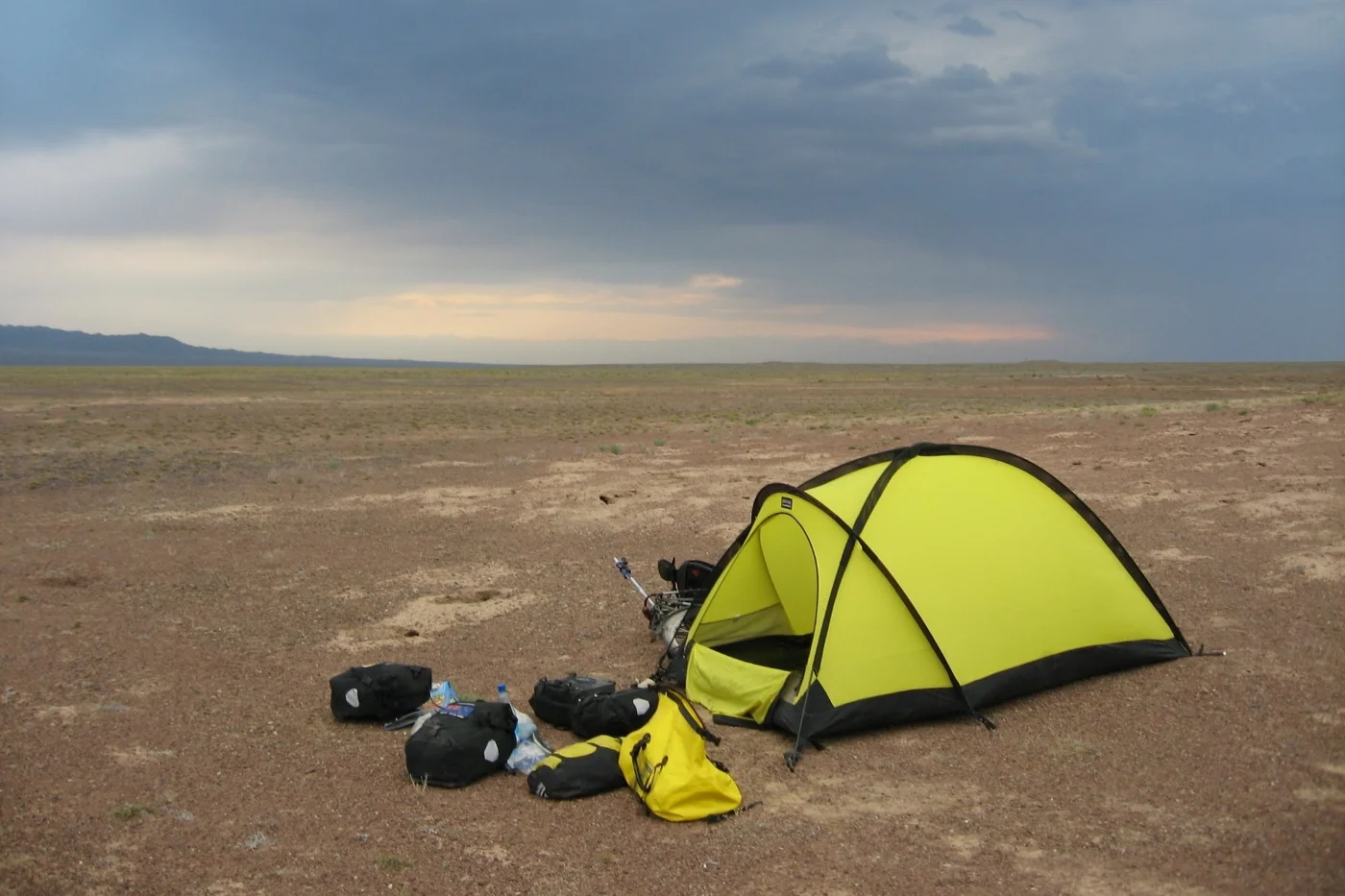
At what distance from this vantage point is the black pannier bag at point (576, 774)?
7.03 metres

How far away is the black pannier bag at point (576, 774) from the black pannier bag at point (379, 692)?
1.65m

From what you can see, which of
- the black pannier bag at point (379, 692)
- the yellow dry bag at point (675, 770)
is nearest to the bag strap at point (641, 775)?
the yellow dry bag at point (675, 770)

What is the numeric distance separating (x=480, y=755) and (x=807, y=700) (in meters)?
2.45

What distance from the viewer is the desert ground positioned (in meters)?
6.09

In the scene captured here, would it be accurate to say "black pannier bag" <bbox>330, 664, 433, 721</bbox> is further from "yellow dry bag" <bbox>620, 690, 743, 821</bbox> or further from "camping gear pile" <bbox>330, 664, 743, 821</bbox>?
"yellow dry bag" <bbox>620, 690, 743, 821</bbox>

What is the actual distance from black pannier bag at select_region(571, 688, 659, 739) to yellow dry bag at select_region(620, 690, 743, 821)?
47 cm

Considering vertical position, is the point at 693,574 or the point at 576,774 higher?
the point at 693,574

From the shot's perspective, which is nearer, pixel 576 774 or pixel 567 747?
pixel 576 774

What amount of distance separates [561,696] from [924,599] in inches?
117

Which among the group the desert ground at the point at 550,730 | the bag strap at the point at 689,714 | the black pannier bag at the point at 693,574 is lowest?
the desert ground at the point at 550,730

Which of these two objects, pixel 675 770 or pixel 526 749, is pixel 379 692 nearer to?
pixel 526 749

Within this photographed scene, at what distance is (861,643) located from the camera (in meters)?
8.16

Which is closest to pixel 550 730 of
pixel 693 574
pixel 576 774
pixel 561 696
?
pixel 561 696

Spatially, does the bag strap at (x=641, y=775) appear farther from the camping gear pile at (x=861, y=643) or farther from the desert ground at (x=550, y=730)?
the desert ground at (x=550, y=730)
